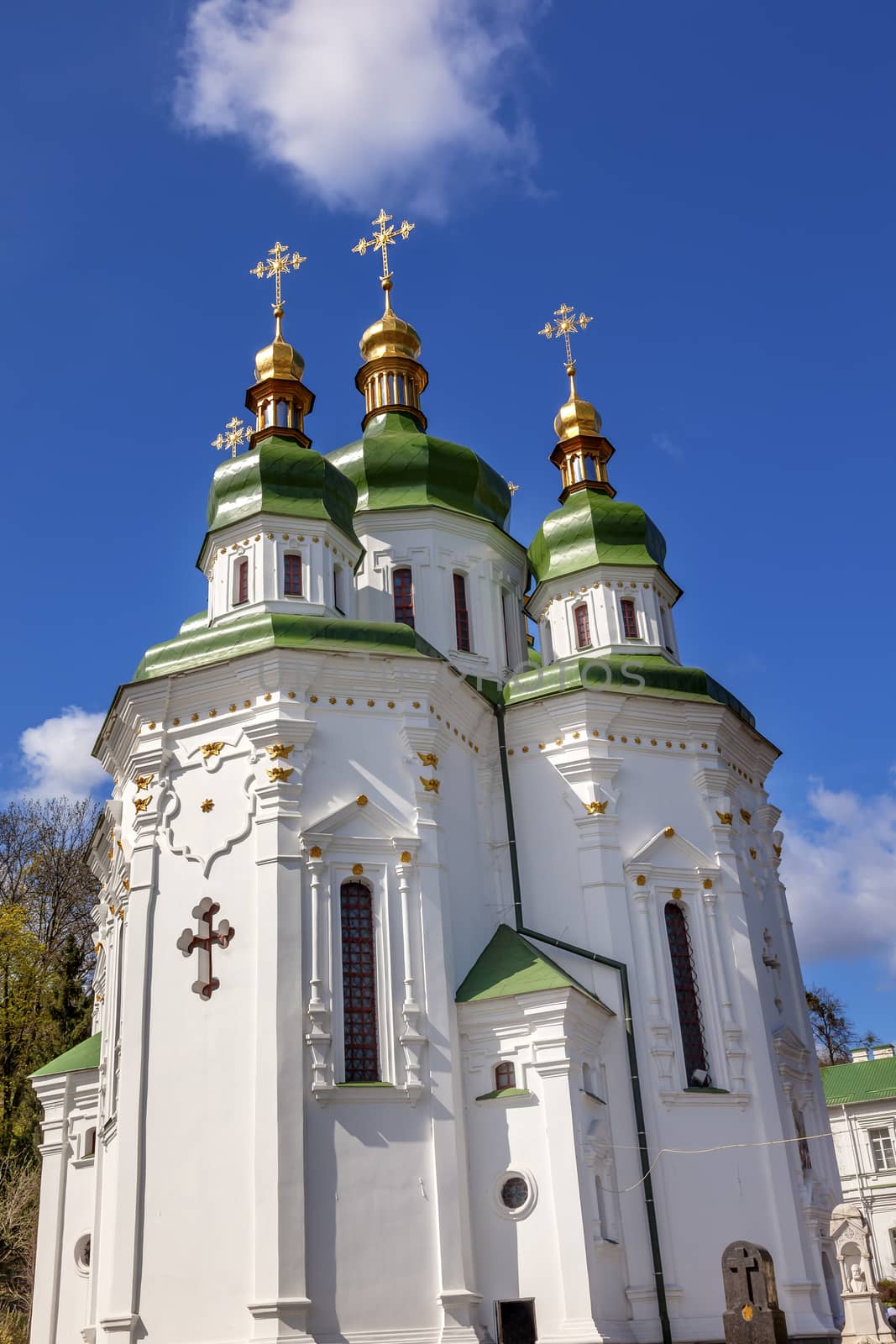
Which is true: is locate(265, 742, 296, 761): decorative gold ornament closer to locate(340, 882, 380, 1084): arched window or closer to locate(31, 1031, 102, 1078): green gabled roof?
locate(340, 882, 380, 1084): arched window

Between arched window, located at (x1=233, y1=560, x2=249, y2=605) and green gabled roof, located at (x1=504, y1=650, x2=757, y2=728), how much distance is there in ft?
12.2

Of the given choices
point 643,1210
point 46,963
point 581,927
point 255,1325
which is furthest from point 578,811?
point 46,963

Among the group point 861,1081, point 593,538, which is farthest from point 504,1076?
point 861,1081

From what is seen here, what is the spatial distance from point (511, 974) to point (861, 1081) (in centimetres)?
2497

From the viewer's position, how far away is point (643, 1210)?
14.5m

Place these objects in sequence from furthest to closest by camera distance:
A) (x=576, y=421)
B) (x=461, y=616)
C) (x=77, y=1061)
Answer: (x=576, y=421) → (x=461, y=616) → (x=77, y=1061)

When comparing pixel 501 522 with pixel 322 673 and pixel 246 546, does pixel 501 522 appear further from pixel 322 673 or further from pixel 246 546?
pixel 322 673

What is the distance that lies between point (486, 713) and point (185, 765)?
163 inches

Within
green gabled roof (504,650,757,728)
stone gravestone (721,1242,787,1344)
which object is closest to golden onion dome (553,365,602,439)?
green gabled roof (504,650,757,728)

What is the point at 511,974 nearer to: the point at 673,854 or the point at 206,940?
the point at 673,854

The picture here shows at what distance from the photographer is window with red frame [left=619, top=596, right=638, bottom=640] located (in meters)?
19.4

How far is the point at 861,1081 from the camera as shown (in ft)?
118

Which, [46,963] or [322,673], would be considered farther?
[46,963]

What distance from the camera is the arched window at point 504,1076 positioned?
562 inches
